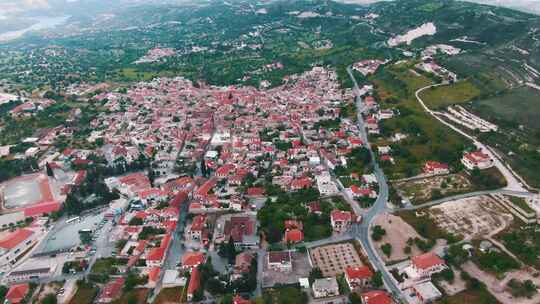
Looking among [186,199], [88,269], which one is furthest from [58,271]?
[186,199]

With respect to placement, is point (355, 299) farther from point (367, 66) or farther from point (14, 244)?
point (367, 66)

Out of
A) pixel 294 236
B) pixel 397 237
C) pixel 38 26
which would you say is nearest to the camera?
pixel 397 237

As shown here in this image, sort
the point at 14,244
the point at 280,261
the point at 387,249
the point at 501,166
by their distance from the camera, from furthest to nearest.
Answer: the point at 501,166
the point at 14,244
the point at 387,249
the point at 280,261

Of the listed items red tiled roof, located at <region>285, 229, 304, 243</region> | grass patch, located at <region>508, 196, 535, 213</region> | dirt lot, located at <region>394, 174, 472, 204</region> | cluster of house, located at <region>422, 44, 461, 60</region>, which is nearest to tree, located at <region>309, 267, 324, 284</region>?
red tiled roof, located at <region>285, 229, 304, 243</region>

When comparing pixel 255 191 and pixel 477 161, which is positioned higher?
pixel 477 161

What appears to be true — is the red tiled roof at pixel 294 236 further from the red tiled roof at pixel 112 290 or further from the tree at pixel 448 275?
the red tiled roof at pixel 112 290

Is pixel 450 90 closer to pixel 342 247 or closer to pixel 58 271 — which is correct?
pixel 342 247

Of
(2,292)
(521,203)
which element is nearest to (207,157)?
(2,292)
